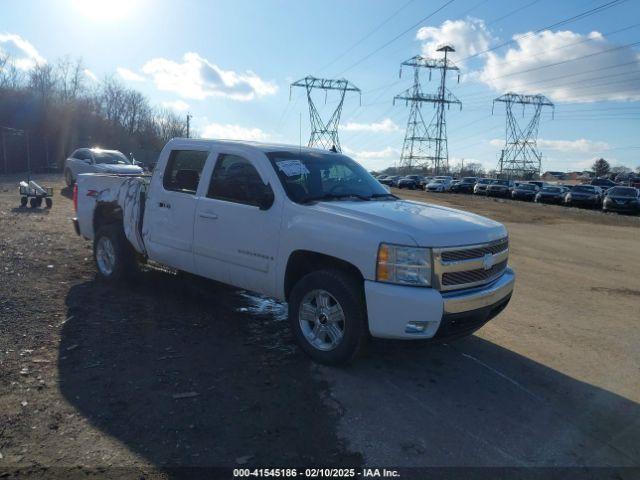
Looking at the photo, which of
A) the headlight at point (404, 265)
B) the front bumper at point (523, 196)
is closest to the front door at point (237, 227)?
the headlight at point (404, 265)

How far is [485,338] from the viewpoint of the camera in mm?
5680

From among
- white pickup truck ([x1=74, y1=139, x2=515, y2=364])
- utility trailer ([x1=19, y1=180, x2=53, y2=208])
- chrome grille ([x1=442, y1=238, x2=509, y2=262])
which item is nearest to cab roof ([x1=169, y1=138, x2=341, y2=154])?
white pickup truck ([x1=74, y1=139, x2=515, y2=364])

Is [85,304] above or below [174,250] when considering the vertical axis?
below

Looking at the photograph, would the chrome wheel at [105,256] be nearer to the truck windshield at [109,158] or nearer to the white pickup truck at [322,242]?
the white pickup truck at [322,242]

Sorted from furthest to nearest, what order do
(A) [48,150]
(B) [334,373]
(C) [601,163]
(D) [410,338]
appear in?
(C) [601,163], (A) [48,150], (B) [334,373], (D) [410,338]

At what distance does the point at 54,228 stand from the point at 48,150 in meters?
31.2

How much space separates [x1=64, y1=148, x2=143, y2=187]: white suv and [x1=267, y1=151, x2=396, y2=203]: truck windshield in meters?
15.5

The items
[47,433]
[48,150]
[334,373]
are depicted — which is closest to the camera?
[47,433]

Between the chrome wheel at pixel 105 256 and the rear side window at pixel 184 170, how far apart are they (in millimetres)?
1480

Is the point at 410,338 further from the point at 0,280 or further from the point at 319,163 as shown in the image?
the point at 0,280

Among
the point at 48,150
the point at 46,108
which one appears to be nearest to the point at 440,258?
the point at 48,150

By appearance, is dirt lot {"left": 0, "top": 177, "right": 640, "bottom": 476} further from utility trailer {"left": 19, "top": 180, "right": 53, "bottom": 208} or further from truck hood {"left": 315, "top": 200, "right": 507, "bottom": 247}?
utility trailer {"left": 19, "top": 180, "right": 53, "bottom": 208}

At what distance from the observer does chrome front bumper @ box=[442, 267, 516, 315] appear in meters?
4.24

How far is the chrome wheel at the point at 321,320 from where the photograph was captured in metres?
4.55
